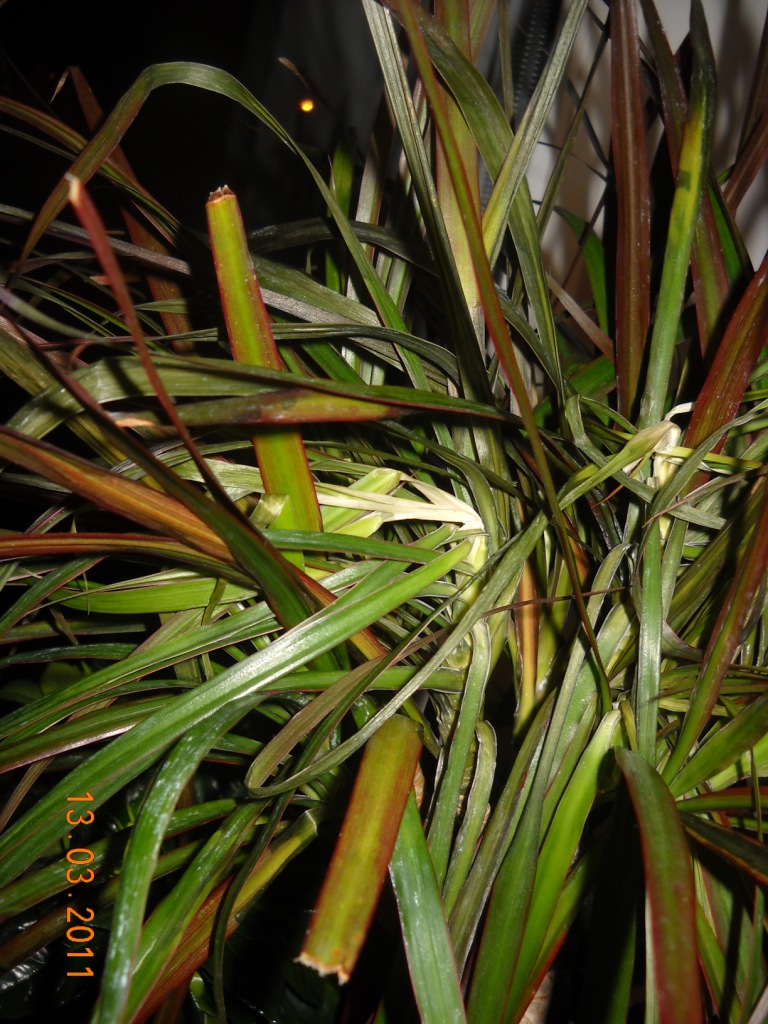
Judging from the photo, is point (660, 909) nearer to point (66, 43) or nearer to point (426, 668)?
point (426, 668)

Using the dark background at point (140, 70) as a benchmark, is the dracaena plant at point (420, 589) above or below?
below

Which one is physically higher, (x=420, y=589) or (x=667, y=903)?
(x=420, y=589)

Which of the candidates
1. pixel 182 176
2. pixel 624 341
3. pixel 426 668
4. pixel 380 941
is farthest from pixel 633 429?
pixel 182 176

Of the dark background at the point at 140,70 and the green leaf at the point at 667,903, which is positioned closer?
the green leaf at the point at 667,903
